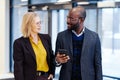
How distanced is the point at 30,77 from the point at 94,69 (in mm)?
614

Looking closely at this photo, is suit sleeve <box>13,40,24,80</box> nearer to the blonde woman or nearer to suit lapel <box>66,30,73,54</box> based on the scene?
the blonde woman

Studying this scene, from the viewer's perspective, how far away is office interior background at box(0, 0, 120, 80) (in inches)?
139

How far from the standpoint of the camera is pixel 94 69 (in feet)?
7.59

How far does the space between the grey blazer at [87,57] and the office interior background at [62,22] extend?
3.15ft

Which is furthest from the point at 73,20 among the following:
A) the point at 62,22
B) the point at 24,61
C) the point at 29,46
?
the point at 62,22

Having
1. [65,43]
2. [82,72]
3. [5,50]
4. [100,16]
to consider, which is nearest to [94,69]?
[82,72]
